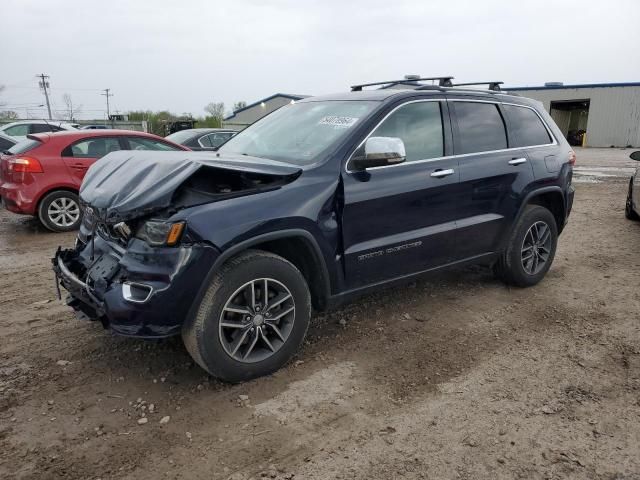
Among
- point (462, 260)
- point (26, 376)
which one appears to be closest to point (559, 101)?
point (462, 260)

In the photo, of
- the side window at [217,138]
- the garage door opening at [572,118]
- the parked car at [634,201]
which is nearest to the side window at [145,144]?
the side window at [217,138]

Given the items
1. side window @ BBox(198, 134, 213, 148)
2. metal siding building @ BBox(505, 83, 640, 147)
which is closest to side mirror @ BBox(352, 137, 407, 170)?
side window @ BBox(198, 134, 213, 148)

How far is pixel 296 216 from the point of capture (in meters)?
3.22

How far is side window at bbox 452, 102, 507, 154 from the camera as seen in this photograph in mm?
4285

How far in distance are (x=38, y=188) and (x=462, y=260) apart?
627 centimetres

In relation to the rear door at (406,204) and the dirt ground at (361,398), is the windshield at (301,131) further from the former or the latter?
the dirt ground at (361,398)

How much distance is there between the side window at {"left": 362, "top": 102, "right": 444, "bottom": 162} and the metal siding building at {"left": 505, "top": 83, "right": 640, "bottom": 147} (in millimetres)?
33909

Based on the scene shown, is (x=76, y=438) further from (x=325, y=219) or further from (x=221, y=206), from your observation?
(x=325, y=219)

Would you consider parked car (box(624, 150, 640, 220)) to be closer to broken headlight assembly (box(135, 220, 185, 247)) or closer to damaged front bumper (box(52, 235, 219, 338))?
damaged front bumper (box(52, 235, 219, 338))

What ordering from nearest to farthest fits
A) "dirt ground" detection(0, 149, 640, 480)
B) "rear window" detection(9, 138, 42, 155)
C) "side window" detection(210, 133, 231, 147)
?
"dirt ground" detection(0, 149, 640, 480) → "rear window" detection(9, 138, 42, 155) → "side window" detection(210, 133, 231, 147)

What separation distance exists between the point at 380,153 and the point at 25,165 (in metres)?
6.13

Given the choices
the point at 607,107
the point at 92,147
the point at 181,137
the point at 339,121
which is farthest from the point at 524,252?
the point at 607,107

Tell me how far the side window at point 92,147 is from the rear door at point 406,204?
5.67m

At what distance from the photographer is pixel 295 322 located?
10.9 feet
